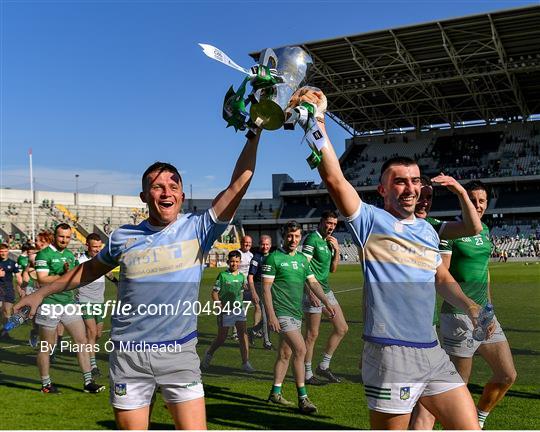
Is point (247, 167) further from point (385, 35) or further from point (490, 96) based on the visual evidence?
point (490, 96)

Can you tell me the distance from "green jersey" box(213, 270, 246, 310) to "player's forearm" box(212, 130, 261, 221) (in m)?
2.46

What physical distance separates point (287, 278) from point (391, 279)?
3.19 m

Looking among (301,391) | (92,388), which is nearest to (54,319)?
(92,388)

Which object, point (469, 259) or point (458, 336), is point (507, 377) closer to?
point (458, 336)

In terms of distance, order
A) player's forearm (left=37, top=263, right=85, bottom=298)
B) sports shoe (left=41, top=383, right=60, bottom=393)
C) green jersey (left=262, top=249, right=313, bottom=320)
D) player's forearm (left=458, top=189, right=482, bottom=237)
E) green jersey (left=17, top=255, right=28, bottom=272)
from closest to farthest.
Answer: player's forearm (left=37, top=263, right=85, bottom=298), player's forearm (left=458, top=189, right=482, bottom=237), green jersey (left=262, top=249, right=313, bottom=320), sports shoe (left=41, top=383, right=60, bottom=393), green jersey (left=17, top=255, right=28, bottom=272)

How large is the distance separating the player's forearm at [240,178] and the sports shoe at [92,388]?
4.17 m

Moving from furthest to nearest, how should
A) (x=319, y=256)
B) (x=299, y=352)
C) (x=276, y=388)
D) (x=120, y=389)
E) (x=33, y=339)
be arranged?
1. (x=319, y=256)
2. (x=276, y=388)
3. (x=299, y=352)
4. (x=33, y=339)
5. (x=120, y=389)

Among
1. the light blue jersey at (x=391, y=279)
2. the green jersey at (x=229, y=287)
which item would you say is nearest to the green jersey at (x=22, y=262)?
the green jersey at (x=229, y=287)

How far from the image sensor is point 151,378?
10.9 ft

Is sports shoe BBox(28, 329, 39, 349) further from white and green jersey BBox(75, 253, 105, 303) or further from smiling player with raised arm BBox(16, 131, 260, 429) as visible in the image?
smiling player with raised arm BBox(16, 131, 260, 429)

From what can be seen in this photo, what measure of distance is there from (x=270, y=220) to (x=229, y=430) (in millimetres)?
58351

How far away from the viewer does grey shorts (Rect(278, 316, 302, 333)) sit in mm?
6176

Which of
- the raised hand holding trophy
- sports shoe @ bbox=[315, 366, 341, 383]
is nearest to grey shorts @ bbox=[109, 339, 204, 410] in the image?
the raised hand holding trophy

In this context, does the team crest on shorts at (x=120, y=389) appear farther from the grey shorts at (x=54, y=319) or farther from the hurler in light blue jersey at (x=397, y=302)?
the grey shorts at (x=54, y=319)
